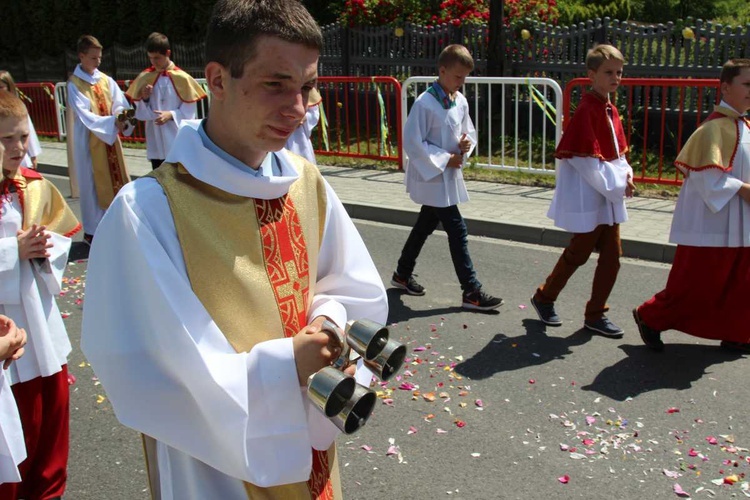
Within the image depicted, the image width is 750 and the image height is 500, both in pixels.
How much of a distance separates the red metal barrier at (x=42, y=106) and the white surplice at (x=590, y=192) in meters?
15.4

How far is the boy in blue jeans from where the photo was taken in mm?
6551

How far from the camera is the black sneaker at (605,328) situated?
230 inches

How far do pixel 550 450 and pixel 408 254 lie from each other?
2.94 metres

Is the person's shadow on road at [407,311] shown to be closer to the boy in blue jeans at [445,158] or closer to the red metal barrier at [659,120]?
the boy in blue jeans at [445,158]

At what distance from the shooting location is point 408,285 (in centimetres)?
702

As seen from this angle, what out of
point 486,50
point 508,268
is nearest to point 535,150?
point 486,50

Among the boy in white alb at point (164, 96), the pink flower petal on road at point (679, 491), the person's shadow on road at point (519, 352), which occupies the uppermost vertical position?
the boy in white alb at point (164, 96)

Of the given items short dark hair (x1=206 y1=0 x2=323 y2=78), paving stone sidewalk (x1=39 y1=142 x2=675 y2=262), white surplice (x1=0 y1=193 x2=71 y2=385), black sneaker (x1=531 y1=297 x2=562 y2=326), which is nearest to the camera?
short dark hair (x1=206 y1=0 x2=323 y2=78)

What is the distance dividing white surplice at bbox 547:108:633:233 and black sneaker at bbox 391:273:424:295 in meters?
1.48

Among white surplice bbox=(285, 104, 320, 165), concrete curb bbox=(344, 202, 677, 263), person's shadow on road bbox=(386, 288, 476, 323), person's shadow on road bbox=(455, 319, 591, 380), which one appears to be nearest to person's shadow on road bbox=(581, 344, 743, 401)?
person's shadow on road bbox=(455, 319, 591, 380)

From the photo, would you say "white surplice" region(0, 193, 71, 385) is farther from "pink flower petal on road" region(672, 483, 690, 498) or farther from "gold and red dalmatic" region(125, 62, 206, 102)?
"gold and red dalmatic" region(125, 62, 206, 102)

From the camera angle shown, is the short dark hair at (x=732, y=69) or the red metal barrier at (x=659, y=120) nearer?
the short dark hair at (x=732, y=69)

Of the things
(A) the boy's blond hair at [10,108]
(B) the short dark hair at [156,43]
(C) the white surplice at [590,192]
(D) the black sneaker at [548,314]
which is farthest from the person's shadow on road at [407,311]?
(B) the short dark hair at [156,43]

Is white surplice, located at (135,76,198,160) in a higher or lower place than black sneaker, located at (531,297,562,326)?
higher
